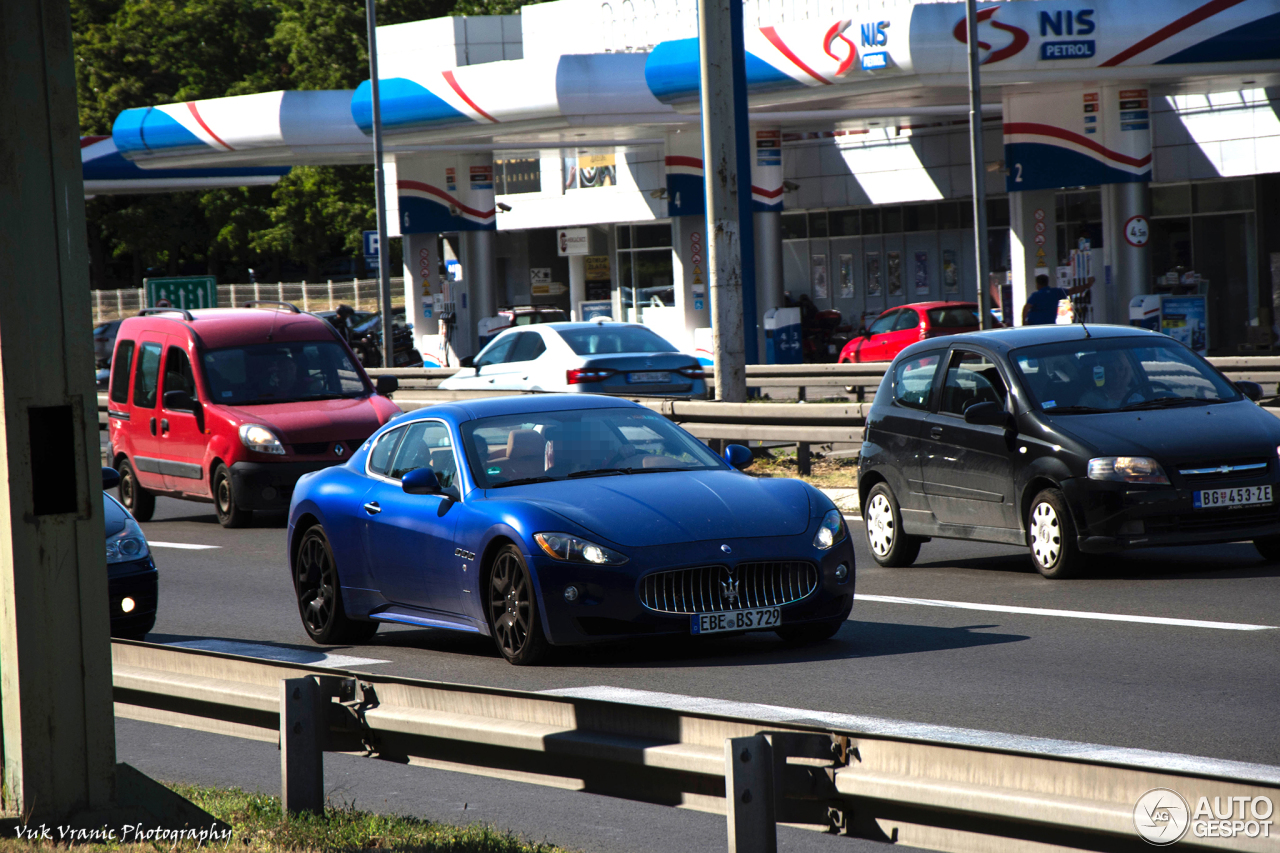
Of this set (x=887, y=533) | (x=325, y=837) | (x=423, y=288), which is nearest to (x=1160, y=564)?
(x=887, y=533)

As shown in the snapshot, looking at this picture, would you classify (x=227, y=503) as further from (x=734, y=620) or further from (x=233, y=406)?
(x=734, y=620)

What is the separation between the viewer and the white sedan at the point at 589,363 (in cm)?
2295

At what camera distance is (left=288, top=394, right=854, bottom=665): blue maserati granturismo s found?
29.5ft

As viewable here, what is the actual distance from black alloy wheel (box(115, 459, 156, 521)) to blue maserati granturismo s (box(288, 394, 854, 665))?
28.8 feet

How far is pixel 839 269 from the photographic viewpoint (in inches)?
1886

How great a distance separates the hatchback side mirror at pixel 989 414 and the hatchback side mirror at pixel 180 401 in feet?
28.9

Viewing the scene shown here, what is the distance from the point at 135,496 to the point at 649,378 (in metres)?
6.58

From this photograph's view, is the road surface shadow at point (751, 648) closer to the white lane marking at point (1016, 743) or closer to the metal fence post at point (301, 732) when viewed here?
the white lane marking at point (1016, 743)

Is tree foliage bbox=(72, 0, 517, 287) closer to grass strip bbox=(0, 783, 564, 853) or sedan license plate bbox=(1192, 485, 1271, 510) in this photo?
sedan license plate bbox=(1192, 485, 1271, 510)

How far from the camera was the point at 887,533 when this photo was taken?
13461 mm

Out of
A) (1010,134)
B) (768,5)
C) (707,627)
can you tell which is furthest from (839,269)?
(707,627)

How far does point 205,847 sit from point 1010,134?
105 feet

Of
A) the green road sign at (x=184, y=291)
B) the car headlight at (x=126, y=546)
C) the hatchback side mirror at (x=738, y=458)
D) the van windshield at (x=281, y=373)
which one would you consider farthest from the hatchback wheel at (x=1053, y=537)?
the green road sign at (x=184, y=291)

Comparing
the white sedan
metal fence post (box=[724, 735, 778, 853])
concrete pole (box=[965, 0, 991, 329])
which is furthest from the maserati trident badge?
concrete pole (box=[965, 0, 991, 329])
